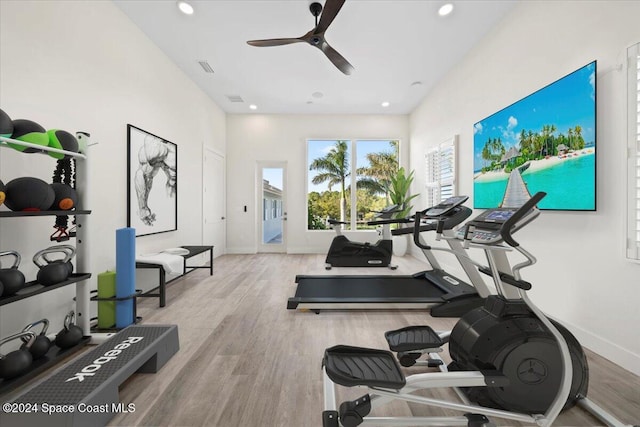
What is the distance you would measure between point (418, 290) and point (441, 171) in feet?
7.96

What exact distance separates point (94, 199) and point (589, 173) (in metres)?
4.24

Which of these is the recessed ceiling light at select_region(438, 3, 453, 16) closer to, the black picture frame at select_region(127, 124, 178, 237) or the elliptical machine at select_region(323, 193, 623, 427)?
the elliptical machine at select_region(323, 193, 623, 427)

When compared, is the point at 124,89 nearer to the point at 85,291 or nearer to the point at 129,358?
the point at 85,291

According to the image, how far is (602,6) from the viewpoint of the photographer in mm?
2014

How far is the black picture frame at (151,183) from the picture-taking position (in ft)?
10.7

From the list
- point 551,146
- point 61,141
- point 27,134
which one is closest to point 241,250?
point 61,141

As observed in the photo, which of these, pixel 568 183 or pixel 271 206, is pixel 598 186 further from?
pixel 271 206

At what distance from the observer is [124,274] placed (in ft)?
7.97

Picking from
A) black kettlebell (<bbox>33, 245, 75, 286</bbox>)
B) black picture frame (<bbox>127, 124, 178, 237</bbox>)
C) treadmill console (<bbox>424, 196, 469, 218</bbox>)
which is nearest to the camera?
black kettlebell (<bbox>33, 245, 75, 286</bbox>)

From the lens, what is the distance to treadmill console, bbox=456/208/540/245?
1291 mm

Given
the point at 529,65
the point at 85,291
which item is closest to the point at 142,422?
the point at 85,291

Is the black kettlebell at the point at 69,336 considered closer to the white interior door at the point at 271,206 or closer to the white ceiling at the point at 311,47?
the white ceiling at the point at 311,47

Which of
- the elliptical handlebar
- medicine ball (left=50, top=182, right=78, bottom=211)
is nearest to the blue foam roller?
medicine ball (left=50, top=182, right=78, bottom=211)

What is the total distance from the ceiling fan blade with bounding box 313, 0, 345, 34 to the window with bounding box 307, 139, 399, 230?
3.76 m
